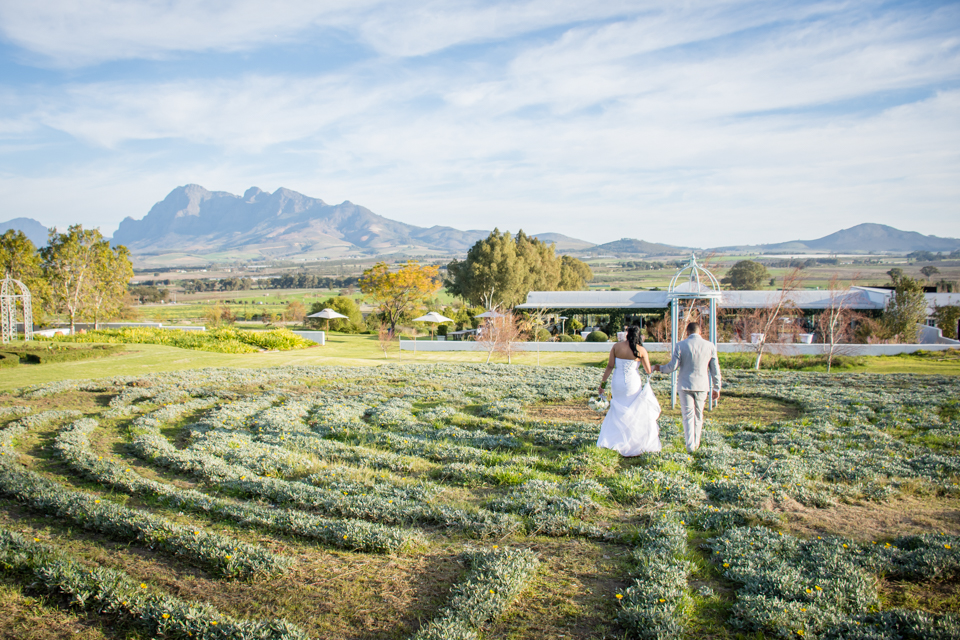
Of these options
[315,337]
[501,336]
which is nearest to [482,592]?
[501,336]

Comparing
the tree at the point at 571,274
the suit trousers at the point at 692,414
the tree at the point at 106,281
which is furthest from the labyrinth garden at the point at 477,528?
the tree at the point at 571,274

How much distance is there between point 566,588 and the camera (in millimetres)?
4324

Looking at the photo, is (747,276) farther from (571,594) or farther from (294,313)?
(571,594)

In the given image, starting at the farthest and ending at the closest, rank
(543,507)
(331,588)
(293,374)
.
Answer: (293,374) < (543,507) < (331,588)

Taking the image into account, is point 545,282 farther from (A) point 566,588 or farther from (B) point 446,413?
(A) point 566,588

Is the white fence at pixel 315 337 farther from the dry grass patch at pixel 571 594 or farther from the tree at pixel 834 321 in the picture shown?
the dry grass patch at pixel 571 594

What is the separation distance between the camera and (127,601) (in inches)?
154

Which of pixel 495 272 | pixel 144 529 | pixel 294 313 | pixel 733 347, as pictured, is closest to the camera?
pixel 144 529

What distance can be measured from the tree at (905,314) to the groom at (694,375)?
26891 millimetres

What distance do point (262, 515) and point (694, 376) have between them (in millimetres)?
5983

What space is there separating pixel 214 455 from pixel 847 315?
29540mm

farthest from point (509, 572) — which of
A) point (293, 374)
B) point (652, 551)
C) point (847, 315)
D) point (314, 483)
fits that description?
point (847, 315)

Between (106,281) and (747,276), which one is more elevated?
(747,276)

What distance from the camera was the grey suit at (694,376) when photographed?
7816 mm
